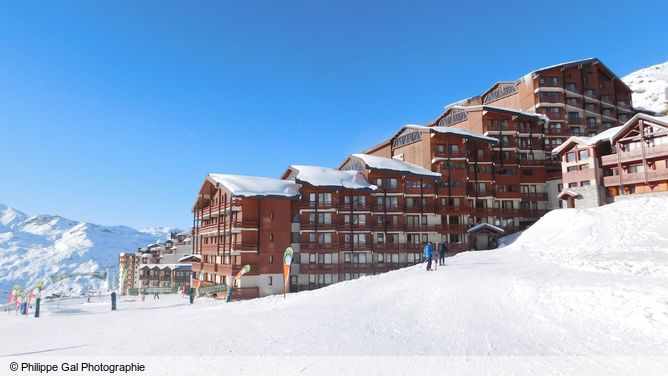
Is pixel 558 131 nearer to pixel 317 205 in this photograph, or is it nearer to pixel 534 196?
pixel 534 196

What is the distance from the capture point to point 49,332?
50.7 feet

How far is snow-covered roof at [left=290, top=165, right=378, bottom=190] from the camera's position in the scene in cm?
4300

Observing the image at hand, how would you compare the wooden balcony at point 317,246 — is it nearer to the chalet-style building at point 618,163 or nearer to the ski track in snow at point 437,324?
the ski track in snow at point 437,324

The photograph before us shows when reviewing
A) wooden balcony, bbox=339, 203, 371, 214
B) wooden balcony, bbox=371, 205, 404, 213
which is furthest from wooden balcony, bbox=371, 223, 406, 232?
wooden balcony, bbox=339, 203, 371, 214

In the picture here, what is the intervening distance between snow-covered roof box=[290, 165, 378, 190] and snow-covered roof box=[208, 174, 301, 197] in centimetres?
160

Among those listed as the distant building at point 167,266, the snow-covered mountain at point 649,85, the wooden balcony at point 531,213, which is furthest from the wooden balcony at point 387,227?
the snow-covered mountain at point 649,85

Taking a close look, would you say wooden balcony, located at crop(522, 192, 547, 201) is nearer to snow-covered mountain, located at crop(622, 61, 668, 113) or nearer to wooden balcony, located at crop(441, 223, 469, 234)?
wooden balcony, located at crop(441, 223, 469, 234)

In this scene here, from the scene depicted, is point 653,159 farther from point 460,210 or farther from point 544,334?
point 544,334

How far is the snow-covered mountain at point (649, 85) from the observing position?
103231mm

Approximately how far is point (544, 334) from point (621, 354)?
1.88 m

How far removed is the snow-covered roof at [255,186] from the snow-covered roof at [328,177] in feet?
5.25

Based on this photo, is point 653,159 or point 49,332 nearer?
point 49,332

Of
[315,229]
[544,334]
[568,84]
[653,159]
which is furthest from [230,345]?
[568,84]

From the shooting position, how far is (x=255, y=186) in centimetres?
4147
